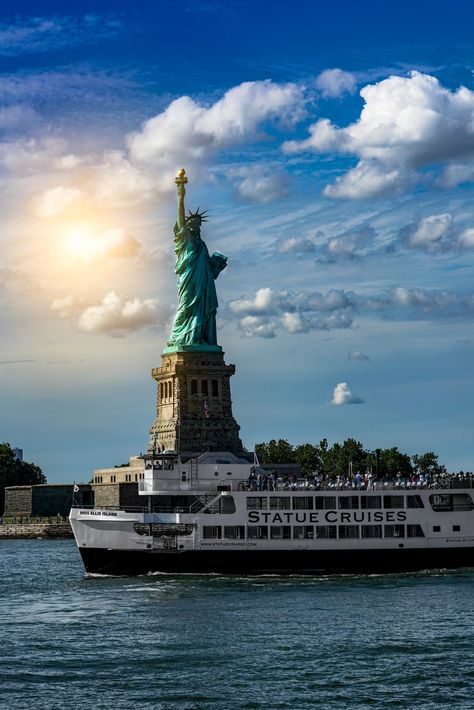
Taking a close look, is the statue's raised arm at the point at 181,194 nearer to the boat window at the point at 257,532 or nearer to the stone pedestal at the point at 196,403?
the stone pedestal at the point at 196,403

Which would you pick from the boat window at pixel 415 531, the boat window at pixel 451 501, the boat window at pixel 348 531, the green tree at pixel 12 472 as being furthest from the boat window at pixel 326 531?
the green tree at pixel 12 472

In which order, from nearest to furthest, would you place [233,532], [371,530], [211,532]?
[211,532] → [233,532] → [371,530]

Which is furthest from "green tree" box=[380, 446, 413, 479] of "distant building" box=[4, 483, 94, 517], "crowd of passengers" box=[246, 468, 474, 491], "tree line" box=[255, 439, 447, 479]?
"crowd of passengers" box=[246, 468, 474, 491]

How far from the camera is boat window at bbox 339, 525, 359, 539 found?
71.3 metres

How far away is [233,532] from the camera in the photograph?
70.7 metres

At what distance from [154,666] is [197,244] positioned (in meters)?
84.5

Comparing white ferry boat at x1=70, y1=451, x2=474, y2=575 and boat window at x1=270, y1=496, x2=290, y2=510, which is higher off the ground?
boat window at x1=270, y1=496, x2=290, y2=510

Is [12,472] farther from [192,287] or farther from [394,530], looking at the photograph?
[394,530]

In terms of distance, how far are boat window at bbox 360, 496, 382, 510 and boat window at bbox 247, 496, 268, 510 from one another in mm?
5653

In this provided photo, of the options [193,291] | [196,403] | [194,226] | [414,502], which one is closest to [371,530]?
[414,502]

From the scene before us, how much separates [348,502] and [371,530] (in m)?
2.08

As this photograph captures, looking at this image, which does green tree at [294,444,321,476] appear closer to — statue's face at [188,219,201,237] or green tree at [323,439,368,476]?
green tree at [323,439,368,476]

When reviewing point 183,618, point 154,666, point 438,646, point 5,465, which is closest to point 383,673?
point 438,646

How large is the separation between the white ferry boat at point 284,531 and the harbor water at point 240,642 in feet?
3.84
